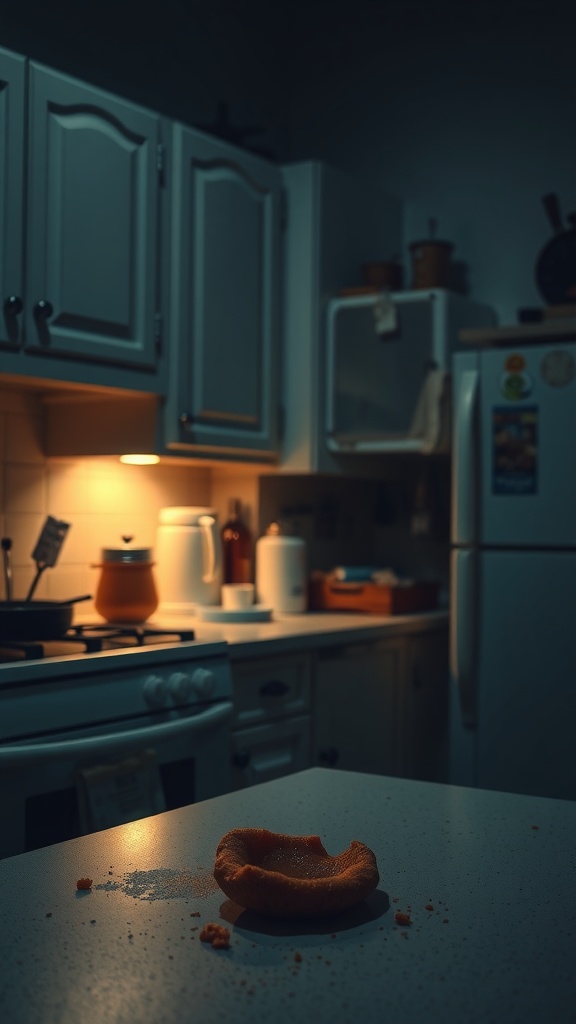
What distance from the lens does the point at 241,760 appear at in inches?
99.7

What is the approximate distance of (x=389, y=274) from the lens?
338 centimetres

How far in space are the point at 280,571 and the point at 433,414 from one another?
626 millimetres

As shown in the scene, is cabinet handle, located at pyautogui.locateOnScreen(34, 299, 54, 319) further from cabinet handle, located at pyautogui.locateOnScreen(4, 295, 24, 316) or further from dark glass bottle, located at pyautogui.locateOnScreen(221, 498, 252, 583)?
dark glass bottle, located at pyautogui.locateOnScreen(221, 498, 252, 583)

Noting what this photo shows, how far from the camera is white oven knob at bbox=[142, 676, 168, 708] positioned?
2232 mm

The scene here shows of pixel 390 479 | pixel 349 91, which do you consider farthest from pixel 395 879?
pixel 349 91

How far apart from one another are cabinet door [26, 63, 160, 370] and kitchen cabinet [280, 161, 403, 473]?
0.65 meters

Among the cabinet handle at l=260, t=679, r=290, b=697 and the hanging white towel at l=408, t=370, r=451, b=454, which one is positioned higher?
the hanging white towel at l=408, t=370, r=451, b=454

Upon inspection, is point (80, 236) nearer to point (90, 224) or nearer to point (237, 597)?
point (90, 224)

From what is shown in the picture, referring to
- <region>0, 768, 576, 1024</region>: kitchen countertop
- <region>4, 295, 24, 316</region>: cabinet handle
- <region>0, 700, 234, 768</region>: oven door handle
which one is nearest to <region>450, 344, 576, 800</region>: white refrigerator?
<region>0, 700, 234, 768</region>: oven door handle

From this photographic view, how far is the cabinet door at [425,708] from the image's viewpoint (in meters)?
3.22

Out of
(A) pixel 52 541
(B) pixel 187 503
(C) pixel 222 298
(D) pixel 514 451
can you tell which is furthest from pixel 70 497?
(D) pixel 514 451

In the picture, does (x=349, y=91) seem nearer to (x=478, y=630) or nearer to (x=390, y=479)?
(x=390, y=479)

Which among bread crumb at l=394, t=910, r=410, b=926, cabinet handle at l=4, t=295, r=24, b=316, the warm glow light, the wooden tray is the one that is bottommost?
bread crumb at l=394, t=910, r=410, b=926

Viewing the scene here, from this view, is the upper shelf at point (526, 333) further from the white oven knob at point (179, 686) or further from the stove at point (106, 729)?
the white oven knob at point (179, 686)
